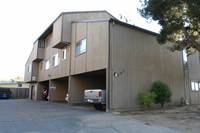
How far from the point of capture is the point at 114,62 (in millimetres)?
11000

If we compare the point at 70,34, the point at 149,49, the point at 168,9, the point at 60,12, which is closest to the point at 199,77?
the point at 149,49

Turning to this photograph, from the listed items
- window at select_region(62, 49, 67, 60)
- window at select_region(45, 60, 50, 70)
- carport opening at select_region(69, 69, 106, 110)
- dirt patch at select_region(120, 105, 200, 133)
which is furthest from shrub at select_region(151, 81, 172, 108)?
window at select_region(45, 60, 50, 70)

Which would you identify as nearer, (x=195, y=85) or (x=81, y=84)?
(x=81, y=84)

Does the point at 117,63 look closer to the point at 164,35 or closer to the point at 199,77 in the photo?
the point at 164,35

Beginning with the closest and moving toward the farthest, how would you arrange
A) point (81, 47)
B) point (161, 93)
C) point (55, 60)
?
point (161, 93) < point (81, 47) < point (55, 60)

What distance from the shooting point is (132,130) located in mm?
6016

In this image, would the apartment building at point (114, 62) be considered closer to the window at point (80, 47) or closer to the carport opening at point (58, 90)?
the window at point (80, 47)

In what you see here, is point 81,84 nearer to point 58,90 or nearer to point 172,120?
point 58,90

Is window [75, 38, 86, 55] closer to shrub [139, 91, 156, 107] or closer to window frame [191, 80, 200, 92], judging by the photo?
shrub [139, 91, 156, 107]

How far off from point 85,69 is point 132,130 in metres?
7.89

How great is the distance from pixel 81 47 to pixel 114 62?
444 centimetres

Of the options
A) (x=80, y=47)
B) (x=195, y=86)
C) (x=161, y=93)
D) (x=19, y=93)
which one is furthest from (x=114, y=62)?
(x=19, y=93)

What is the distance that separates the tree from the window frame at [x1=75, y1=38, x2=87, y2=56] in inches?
195

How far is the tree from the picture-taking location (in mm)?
9363
